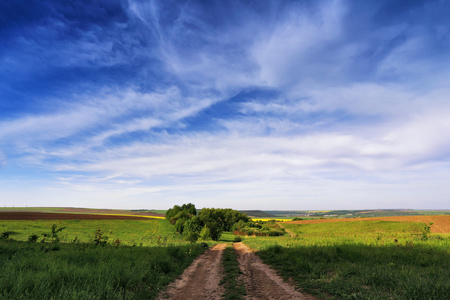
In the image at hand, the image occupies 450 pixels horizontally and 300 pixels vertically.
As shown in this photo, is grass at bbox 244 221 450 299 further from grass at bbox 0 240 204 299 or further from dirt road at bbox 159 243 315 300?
grass at bbox 0 240 204 299

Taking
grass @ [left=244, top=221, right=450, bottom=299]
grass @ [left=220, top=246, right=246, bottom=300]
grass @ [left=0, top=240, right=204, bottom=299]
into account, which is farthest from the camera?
grass @ [left=220, top=246, right=246, bottom=300]

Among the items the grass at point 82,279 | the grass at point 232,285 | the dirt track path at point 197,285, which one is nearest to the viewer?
the grass at point 82,279

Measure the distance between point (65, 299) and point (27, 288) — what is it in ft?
4.95

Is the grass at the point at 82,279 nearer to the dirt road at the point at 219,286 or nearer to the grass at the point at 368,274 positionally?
the dirt road at the point at 219,286

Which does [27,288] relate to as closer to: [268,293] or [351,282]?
[268,293]

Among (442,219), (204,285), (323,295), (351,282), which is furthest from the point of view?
(442,219)

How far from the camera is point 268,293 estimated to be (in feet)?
30.2

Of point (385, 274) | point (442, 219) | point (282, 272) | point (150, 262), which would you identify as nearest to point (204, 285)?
point (150, 262)

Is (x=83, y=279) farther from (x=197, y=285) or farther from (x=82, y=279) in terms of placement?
(x=197, y=285)

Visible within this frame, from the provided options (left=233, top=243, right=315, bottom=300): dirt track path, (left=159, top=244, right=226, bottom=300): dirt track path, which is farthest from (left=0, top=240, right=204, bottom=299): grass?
(left=233, top=243, right=315, bottom=300): dirt track path

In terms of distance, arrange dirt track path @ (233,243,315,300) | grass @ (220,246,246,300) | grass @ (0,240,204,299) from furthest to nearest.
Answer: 1. grass @ (220,246,246,300)
2. dirt track path @ (233,243,315,300)
3. grass @ (0,240,204,299)

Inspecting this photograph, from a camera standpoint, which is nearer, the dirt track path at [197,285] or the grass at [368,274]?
the grass at [368,274]

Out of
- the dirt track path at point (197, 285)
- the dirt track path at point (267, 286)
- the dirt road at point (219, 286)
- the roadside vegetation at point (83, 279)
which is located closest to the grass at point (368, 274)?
the dirt track path at point (267, 286)

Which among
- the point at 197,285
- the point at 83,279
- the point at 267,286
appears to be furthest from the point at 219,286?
the point at 83,279
